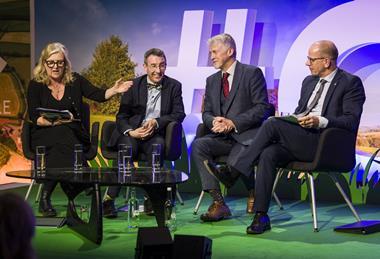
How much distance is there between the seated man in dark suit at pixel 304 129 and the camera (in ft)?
13.6

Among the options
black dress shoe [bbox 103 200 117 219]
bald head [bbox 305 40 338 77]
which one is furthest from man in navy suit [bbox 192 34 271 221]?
black dress shoe [bbox 103 200 117 219]

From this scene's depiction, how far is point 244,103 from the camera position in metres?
4.93

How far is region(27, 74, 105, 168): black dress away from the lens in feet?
16.1

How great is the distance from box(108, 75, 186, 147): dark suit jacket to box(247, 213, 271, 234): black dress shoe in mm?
1390

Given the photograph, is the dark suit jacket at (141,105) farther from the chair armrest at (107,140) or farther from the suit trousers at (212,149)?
the suit trousers at (212,149)

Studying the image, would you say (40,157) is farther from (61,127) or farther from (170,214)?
(170,214)

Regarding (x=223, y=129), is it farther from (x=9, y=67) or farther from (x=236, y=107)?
(x=9, y=67)

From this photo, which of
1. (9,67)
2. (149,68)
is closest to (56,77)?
(149,68)

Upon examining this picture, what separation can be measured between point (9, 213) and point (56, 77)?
3941 millimetres

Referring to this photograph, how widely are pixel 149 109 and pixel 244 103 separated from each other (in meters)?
0.88

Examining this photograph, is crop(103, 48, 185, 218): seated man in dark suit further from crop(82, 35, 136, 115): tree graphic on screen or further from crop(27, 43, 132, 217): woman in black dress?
crop(82, 35, 136, 115): tree graphic on screen

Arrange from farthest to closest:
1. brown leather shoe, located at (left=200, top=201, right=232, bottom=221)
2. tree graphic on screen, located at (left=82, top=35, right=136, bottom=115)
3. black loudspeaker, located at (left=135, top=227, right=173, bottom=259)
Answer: tree graphic on screen, located at (left=82, top=35, right=136, bottom=115)
brown leather shoe, located at (left=200, top=201, right=232, bottom=221)
black loudspeaker, located at (left=135, top=227, right=173, bottom=259)

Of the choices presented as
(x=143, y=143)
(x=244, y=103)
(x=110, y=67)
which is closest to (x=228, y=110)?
(x=244, y=103)

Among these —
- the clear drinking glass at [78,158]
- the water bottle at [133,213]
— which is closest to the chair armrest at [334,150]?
the water bottle at [133,213]
